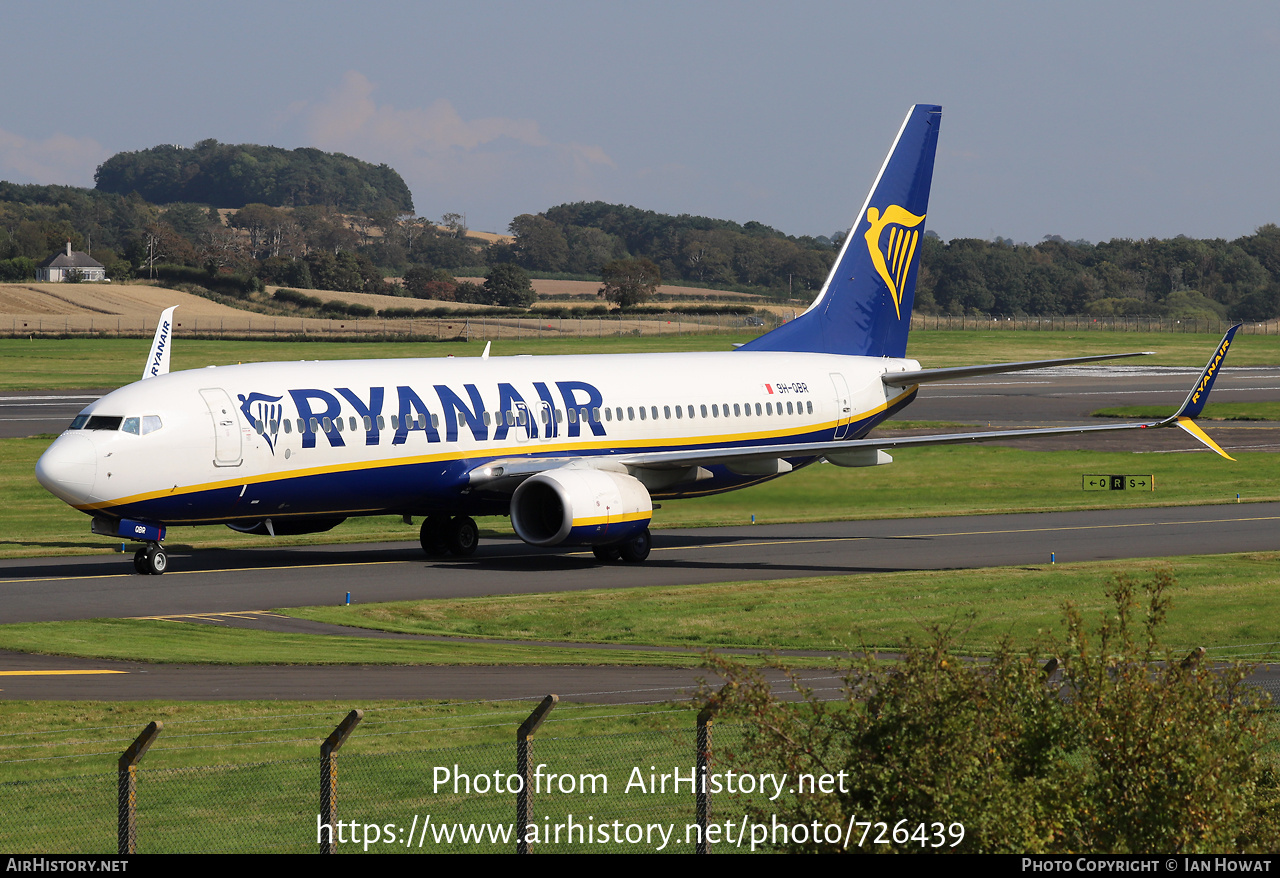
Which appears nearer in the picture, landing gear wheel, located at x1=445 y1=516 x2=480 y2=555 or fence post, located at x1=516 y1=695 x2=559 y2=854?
fence post, located at x1=516 y1=695 x2=559 y2=854

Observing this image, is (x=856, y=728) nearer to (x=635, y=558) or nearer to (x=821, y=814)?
(x=821, y=814)

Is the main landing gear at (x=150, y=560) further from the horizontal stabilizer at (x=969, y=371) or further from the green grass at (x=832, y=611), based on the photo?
the horizontal stabilizer at (x=969, y=371)

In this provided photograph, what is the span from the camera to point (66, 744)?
2084cm

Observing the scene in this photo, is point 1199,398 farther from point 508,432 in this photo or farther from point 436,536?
point 436,536

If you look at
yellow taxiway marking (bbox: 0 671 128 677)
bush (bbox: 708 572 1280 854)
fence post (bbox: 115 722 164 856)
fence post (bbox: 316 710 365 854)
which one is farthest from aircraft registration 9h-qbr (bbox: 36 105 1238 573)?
fence post (bbox: 316 710 365 854)

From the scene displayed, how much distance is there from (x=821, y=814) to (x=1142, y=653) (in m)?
3.25

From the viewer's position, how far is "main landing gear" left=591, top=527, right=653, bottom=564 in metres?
40.2

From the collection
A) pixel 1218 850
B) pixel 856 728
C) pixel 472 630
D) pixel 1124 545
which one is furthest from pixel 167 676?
pixel 1124 545

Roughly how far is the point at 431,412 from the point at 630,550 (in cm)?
616

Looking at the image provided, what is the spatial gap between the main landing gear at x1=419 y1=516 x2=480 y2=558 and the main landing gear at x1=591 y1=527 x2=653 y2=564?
140 inches

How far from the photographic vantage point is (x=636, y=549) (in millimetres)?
40250

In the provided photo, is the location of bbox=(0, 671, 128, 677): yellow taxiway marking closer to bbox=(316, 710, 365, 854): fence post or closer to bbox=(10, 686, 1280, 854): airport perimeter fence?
bbox=(10, 686, 1280, 854): airport perimeter fence

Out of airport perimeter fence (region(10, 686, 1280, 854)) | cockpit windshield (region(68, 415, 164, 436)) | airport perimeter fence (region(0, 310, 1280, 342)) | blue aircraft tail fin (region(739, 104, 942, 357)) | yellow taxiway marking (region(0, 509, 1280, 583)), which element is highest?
blue aircraft tail fin (region(739, 104, 942, 357))

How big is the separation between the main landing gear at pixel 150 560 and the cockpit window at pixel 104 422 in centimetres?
329
